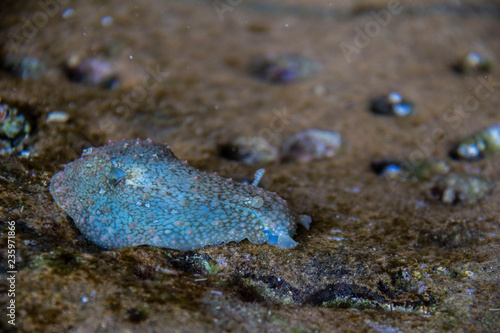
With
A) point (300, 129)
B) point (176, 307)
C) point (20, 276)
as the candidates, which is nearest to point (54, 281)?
point (20, 276)

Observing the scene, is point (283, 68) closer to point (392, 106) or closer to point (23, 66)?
point (392, 106)

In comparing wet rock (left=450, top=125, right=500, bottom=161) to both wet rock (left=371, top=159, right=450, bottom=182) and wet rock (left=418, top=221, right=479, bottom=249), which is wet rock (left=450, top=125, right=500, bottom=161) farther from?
wet rock (left=418, top=221, right=479, bottom=249)

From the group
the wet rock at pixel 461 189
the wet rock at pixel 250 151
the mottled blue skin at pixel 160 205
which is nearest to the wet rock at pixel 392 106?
the wet rock at pixel 461 189

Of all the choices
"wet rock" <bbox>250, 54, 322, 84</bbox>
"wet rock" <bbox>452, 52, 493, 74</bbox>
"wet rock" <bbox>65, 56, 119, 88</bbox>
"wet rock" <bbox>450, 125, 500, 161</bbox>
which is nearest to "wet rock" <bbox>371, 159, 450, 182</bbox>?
"wet rock" <bbox>450, 125, 500, 161</bbox>

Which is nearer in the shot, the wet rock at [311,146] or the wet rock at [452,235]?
the wet rock at [452,235]

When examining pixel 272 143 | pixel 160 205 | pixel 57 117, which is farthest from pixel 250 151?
pixel 57 117

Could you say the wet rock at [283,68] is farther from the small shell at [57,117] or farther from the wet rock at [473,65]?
the small shell at [57,117]

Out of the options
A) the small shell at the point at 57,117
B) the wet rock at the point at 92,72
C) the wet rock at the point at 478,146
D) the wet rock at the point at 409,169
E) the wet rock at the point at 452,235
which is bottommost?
the wet rock at the point at 409,169
